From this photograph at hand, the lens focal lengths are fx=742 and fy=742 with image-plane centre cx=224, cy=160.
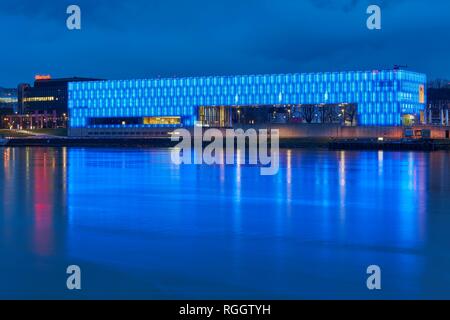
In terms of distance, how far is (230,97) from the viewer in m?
118

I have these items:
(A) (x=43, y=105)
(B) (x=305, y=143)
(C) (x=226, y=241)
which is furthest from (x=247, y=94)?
(C) (x=226, y=241)

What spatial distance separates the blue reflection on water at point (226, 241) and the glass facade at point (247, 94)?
8272 cm

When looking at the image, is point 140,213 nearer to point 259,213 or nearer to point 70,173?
point 259,213

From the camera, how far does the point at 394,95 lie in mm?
106500

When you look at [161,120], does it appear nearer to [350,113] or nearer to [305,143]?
[350,113]

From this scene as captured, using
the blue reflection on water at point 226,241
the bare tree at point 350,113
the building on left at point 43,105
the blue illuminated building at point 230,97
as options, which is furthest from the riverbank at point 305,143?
the building on left at point 43,105

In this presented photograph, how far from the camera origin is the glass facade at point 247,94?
352 feet

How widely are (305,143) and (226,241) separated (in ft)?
256

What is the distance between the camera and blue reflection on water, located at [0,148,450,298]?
35.6 feet

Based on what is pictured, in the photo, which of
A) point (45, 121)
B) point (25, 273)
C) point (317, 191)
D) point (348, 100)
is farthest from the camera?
point (45, 121)

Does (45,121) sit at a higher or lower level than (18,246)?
higher

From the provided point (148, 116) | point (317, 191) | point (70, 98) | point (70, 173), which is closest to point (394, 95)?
point (148, 116)
